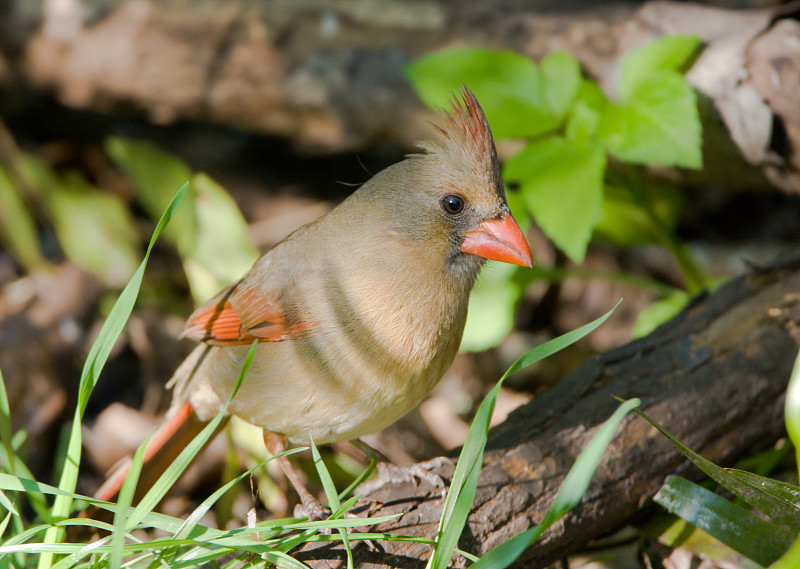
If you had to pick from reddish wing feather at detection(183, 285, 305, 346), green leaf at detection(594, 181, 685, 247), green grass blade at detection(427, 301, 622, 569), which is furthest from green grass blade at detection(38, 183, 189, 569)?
green leaf at detection(594, 181, 685, 247)

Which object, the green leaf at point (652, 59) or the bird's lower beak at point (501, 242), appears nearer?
the bird's lower beak at point (501, 242)

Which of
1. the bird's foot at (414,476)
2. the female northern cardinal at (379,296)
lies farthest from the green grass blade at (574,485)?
the female northern cardinal at (379,296)

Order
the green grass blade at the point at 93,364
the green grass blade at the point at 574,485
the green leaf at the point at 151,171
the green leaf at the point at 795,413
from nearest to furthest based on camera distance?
1. the green grass blade at the point at 574,485
2. the green leaf at the point at 795,413
3. the green grass blade at the point at 93,364
4. the green leaf at the point at 151,171

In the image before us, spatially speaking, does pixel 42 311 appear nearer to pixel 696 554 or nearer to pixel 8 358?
pixel 8 358

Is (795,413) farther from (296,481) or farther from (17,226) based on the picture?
(17,226)

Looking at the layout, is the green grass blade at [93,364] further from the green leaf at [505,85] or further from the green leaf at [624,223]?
the green leaf at [624,223]

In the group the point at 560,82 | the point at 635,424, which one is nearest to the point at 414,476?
the point at 635,424

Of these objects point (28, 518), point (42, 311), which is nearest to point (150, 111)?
point (42, 311)

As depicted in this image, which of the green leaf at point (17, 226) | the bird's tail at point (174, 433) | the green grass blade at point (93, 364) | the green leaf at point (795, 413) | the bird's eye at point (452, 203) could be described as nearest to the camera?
the green leaf at point (795, 413)
